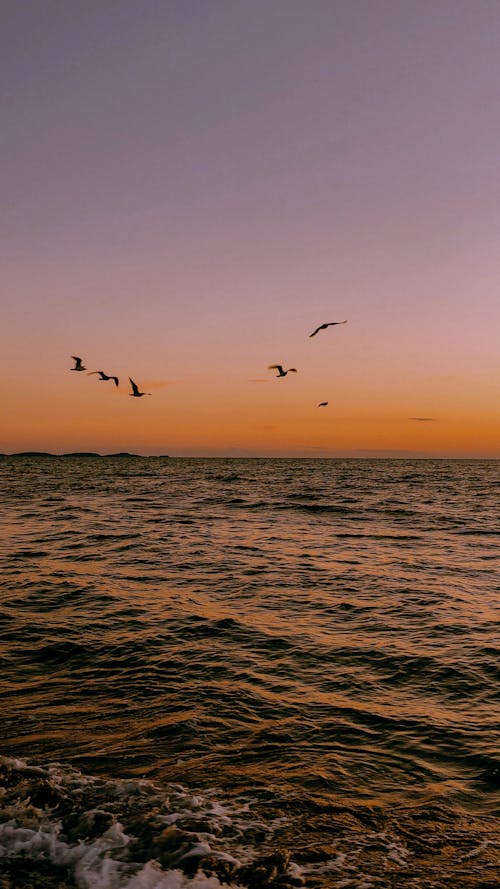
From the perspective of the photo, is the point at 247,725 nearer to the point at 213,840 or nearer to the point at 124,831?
the point at 213,840

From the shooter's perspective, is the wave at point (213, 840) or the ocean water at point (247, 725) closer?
the wave at point (213, 840)

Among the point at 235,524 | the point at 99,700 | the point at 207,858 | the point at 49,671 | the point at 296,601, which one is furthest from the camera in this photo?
the point at 235,524

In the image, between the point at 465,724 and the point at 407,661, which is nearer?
the point at 465,724

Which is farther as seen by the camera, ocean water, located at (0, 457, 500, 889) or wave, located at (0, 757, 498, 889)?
ocean water, located at (0, 457, 500, 889)

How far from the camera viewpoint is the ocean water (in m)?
5.71

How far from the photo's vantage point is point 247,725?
8.44 m

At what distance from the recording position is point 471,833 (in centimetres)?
615

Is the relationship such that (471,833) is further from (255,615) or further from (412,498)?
(412,498)

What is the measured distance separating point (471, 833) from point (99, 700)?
5.37 metres

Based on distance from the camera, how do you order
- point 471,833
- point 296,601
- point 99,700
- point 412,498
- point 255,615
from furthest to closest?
point 412,498, point 296,601, point 255,615, point 99,700, point 471,833

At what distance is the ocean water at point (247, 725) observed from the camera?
5707 mm

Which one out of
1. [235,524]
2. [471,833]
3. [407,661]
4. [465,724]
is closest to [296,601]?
[407,661]

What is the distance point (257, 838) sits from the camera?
5.93 metres

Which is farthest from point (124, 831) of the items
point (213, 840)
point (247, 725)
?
point (247, 725)
